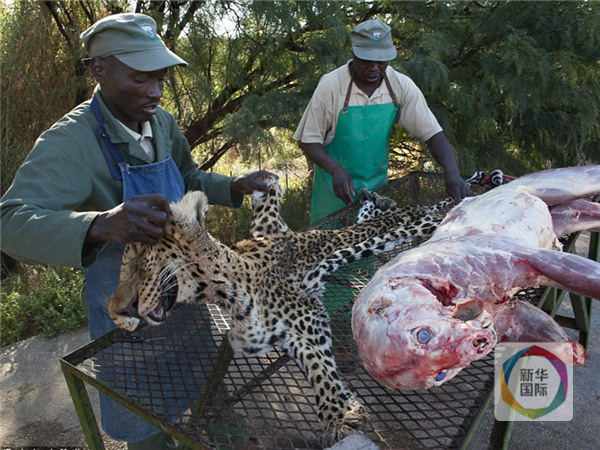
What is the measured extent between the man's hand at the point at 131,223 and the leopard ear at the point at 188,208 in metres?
0.28

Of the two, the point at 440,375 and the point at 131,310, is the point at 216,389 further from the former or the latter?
the point at 440,375

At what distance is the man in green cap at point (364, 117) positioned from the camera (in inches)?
144

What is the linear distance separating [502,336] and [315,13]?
4.75 metres

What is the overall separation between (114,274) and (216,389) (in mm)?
850

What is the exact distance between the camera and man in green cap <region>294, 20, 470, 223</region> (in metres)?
3.67

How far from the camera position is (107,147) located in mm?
2400

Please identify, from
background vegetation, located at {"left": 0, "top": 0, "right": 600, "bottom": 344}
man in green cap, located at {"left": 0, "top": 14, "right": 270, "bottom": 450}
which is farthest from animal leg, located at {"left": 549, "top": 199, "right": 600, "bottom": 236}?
background vegetation, located at {"left": 0, "top": 0, "right": 600, "bottom": 344}

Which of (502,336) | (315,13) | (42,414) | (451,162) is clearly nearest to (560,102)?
(451,162)

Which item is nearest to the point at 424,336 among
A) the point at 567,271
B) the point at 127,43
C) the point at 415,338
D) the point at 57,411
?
the point at 415,338

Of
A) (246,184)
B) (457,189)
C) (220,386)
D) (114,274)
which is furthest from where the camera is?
(457,189)

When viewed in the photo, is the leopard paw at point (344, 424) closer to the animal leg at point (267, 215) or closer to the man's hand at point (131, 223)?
the man's hand at point (131, 223)

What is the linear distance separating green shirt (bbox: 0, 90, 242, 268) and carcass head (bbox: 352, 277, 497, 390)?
115cm

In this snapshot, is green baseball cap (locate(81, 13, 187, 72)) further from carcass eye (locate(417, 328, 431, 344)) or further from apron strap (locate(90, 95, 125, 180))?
carcass eye (locate(417, 328, 431, 344))

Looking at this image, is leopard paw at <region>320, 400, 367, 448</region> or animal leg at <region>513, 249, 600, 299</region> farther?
leopard paw at <region>320, 400, 367, 448</region>
